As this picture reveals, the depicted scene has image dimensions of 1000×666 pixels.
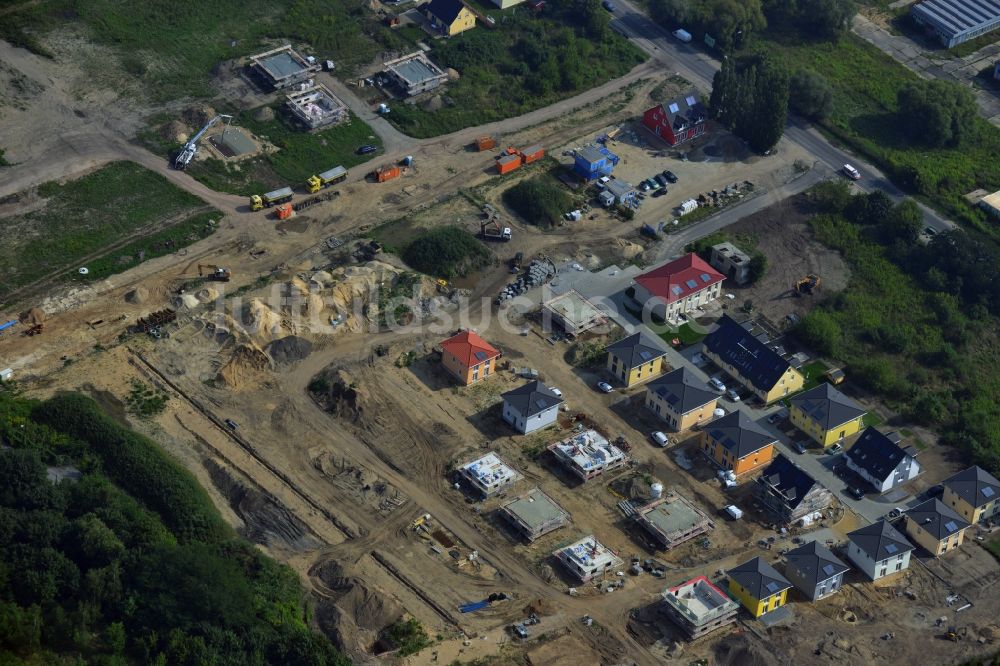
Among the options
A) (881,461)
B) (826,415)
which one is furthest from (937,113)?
(881,461)

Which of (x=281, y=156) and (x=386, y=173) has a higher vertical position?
(x=386, y=173)

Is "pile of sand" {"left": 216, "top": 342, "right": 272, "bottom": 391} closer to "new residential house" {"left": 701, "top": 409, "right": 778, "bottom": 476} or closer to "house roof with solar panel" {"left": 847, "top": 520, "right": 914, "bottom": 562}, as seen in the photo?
"new residential house" {"left": 701, "top": 409, "right": 778, "bottom": 476}

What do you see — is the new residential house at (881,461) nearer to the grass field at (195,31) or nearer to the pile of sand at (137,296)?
the pile of sand at (137,296)

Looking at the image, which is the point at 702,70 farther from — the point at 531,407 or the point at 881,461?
the point at 881,461

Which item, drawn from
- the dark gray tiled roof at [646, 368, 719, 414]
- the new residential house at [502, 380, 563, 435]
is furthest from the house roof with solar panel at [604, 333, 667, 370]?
the new residential house at [502, 380, 563, 435]

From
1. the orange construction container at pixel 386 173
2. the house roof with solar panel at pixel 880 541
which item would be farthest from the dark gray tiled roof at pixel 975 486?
the orange construction container at pixel 386 173
